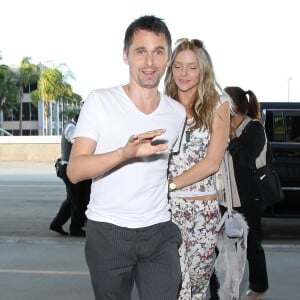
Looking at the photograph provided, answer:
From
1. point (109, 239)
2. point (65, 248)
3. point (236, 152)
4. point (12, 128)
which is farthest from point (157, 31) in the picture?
point (12, 128)

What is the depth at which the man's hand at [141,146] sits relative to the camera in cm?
227

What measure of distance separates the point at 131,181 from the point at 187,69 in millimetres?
909

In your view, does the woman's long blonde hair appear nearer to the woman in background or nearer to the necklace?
the necklace

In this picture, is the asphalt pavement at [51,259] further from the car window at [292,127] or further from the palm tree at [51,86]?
the palm tree at [51,86]

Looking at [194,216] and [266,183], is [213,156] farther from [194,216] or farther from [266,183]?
[266,183]

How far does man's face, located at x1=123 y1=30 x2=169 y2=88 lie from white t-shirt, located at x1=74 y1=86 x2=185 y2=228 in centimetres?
11

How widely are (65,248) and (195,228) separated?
166 inches

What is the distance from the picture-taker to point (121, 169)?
251cm

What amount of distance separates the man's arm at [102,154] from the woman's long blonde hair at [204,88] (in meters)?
0.83

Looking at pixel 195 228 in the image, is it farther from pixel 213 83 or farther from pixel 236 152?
pixel 236 152

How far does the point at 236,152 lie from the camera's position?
491cm

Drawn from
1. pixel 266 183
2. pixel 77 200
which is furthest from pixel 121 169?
pixel 77 200

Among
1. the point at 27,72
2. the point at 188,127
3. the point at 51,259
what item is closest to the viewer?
the point at 188,127

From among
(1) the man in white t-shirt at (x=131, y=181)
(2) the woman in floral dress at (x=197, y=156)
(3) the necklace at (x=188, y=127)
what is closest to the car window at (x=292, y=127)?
(2) the woman in floral dress at (x=197, y=156)
